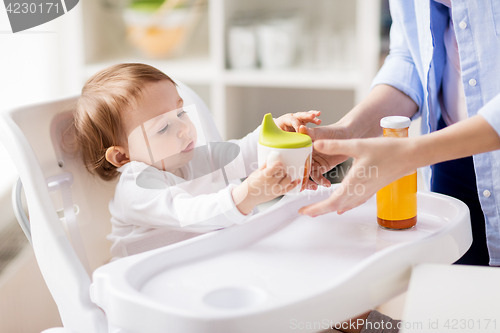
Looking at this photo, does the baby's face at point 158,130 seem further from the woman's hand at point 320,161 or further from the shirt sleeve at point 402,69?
the shirt sleeve at point 402,69

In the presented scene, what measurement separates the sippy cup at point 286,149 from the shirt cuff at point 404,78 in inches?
15.1

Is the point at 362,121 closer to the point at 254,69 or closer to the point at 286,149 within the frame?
the point at 286,149

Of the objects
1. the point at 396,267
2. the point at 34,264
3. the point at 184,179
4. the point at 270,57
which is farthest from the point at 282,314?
the point at 270,57

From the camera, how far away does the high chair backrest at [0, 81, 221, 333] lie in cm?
62

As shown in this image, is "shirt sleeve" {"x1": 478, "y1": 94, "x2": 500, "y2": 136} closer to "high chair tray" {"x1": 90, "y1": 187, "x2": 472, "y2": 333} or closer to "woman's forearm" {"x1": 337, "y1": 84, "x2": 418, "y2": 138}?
"high chair tray" {"x1": 90, "y1": 187, "x2": 472, "y2": 333}

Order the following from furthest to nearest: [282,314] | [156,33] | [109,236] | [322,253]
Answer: [156,33] < [109,236] < [322,253] < [282,314]

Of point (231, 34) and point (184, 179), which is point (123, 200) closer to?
point (184, 179)

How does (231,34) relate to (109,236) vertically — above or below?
above

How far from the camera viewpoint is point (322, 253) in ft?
2.09

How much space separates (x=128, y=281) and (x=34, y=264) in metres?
0.44

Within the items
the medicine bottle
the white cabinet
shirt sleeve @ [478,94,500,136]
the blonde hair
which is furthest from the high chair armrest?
the white cabinet

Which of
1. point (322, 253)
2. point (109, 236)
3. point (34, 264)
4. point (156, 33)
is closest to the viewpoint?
point (322, 253)

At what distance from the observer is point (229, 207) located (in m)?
0.64

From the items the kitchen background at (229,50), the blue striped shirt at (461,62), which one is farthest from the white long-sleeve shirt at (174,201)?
the kitchen background at (229,50)
